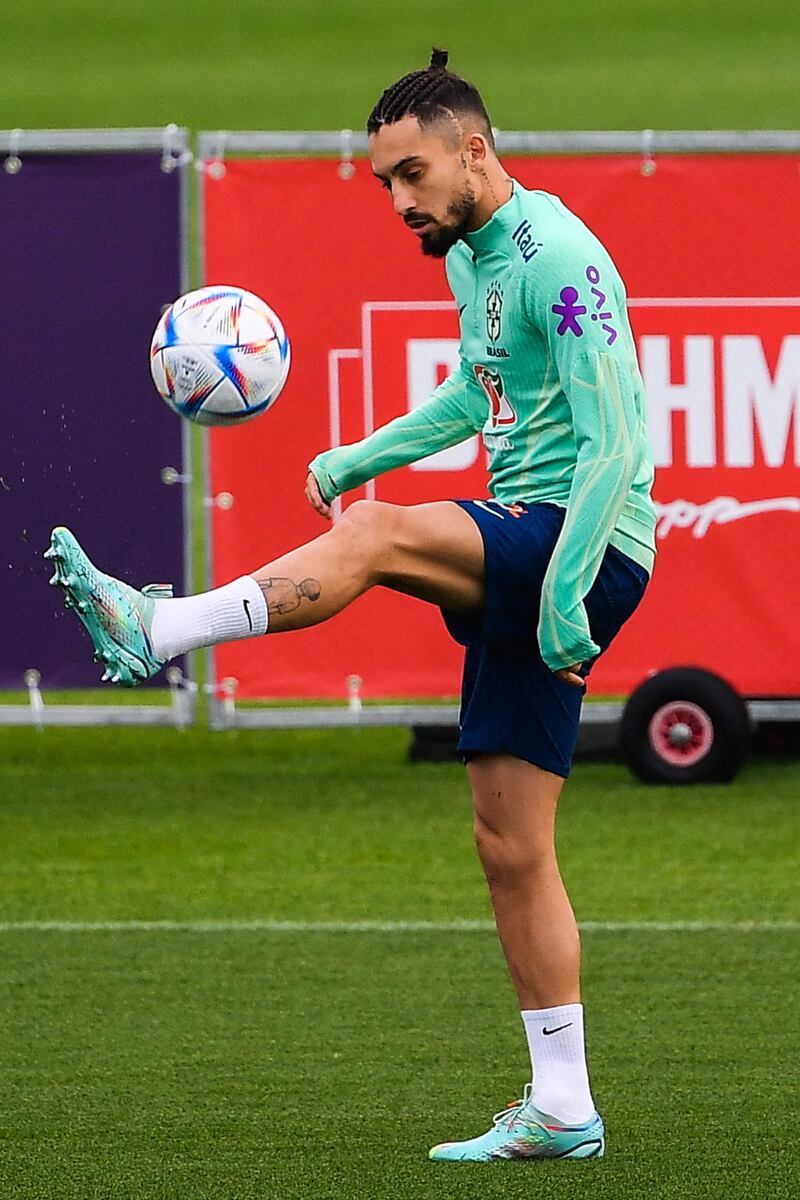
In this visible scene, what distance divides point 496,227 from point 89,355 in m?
4.89

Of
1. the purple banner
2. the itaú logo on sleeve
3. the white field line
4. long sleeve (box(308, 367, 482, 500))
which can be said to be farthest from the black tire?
long sleeve (box(308, 367, 482, 500))

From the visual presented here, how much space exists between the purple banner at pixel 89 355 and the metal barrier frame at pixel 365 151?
189 millimetres

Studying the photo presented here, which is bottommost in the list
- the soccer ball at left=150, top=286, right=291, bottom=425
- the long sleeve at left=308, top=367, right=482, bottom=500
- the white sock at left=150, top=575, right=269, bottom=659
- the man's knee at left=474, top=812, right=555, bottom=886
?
the man's knee at left=474, top=812, right=555, bottom=886

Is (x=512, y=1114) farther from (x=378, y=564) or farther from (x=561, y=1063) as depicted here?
(x=378, y=564)

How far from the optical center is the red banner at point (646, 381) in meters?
9.16

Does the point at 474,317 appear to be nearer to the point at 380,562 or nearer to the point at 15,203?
the point at 380,562

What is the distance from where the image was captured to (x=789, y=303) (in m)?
9.19

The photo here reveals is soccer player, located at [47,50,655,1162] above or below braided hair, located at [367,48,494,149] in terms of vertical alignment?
below

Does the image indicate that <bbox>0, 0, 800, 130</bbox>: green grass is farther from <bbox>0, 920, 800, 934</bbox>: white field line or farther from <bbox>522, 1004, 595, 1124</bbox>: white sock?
<bbox>522, 1004, 595, 1124</bbox>: white sock

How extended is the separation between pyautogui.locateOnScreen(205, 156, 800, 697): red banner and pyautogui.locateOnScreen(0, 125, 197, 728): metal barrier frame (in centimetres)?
15

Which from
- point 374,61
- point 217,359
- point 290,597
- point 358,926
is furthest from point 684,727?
point 374,61

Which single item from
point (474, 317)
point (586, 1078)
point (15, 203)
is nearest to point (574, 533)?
point (474, 317)

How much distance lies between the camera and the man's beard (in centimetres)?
447

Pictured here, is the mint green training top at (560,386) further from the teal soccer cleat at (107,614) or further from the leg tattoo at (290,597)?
the teal soccer cleat at (107,614)
